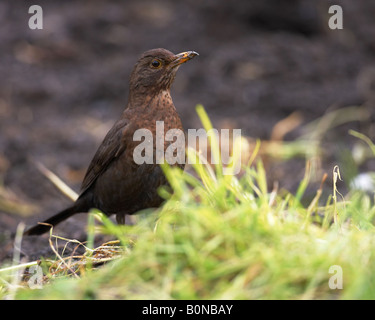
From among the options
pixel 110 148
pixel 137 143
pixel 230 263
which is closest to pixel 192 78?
pixel 110 148

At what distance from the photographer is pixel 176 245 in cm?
285

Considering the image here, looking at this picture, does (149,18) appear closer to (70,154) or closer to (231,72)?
(231,72)

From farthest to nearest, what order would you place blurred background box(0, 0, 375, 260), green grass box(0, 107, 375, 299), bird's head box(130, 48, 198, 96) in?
blurred background box(0, 0, 375, 260) → bird's head box(130, 48, 198, 96) → green grass box(0, 107, 375, 299)

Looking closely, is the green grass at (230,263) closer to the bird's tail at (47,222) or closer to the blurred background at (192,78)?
the bird's tail at (47,222)

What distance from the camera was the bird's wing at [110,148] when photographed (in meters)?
4.13

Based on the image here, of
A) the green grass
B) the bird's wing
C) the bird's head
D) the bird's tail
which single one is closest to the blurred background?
the bird's tail

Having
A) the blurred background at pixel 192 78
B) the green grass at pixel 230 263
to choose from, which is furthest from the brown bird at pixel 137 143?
the blurred background at pixel 192 78

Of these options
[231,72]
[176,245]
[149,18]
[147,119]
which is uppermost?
[149,18]

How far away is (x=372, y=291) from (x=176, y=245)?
2.81 ft

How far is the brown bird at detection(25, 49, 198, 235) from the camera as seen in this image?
4059 millimetres

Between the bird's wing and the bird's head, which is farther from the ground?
the bird's head

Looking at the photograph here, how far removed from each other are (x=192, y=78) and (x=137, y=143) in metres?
4.71

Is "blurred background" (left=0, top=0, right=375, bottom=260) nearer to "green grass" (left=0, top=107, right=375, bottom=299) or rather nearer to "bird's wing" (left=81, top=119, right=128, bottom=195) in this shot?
"bird's wing" (left=81, top=119, right=128, bottom=195)
